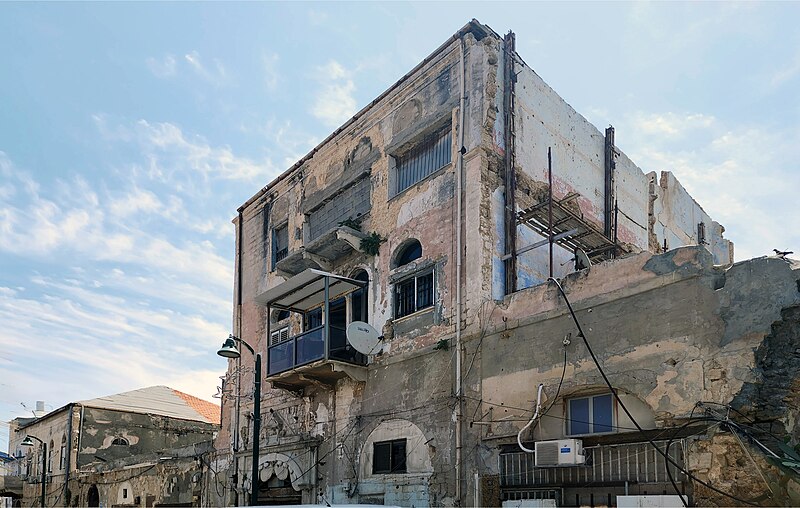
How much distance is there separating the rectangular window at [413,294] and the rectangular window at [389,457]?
2741 millimetres

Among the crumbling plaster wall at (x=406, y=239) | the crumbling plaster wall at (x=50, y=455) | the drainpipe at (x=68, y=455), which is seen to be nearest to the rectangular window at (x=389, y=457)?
the crumbling plaster wall at (x=406, y=239)

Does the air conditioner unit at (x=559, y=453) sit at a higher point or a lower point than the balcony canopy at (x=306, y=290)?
lower

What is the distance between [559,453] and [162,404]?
28406 mm

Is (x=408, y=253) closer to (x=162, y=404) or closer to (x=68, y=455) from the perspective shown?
(x=68, y=455)

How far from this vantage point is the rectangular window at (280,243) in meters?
20.9

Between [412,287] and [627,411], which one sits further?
[412,287]

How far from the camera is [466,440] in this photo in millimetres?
13469

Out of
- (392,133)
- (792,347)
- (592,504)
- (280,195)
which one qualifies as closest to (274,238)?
(280,195)

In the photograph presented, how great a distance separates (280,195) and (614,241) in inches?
374

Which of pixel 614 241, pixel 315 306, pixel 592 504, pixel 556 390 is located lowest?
pixel 592 504

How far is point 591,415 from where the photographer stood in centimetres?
1205

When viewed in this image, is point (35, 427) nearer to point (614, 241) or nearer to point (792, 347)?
point (614, 241)

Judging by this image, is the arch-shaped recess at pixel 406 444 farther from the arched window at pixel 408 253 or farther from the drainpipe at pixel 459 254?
the arched window at pixel 408 253

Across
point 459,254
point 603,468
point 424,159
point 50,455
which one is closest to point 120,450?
point 50,455
